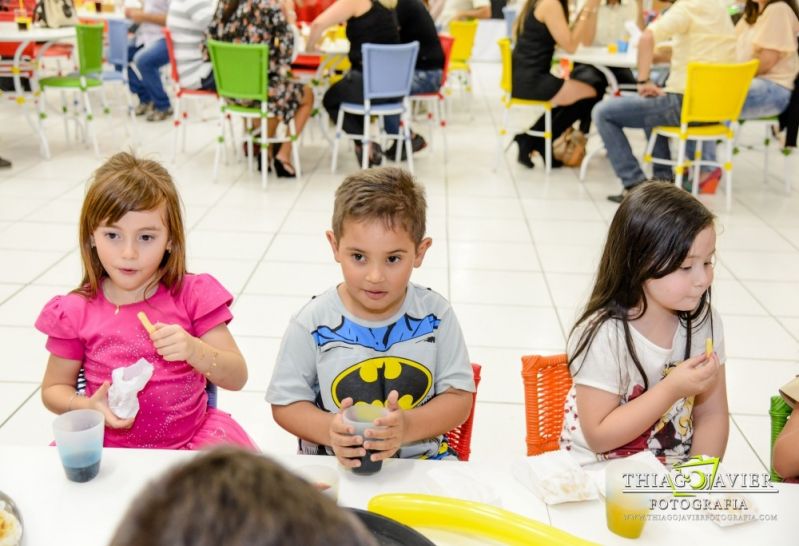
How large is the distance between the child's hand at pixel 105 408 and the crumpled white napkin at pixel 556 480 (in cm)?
67

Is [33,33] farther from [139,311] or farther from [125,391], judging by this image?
[125,391]

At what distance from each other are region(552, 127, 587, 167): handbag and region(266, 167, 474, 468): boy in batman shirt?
4.57 metres

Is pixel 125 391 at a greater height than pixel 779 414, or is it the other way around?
pixel 125 391

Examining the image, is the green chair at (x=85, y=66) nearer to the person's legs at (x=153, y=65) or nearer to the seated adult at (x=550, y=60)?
the person's legs at (x=153, y=65)

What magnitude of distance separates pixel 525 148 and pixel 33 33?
358cm

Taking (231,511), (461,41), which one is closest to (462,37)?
(461,41)

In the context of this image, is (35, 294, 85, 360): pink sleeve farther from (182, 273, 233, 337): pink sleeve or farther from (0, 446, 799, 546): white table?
(0, 446, 799, 546): white table

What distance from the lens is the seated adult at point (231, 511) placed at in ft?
1.30

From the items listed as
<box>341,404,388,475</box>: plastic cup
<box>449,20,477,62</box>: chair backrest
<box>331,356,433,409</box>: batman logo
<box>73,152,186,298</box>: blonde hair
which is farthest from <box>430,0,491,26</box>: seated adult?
<box>341,404,388,475</box>: plastic cup

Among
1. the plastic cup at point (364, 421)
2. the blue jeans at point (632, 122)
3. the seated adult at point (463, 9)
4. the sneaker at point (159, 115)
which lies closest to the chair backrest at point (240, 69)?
the blue jeans at point (632, 122)

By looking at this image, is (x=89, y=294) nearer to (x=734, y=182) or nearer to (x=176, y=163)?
(x=176, y=163)

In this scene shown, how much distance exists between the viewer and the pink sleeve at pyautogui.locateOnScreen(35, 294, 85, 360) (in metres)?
1.47

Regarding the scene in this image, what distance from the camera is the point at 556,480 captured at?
1.09 meters

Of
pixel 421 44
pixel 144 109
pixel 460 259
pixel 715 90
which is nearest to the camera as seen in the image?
pixel 460 259
